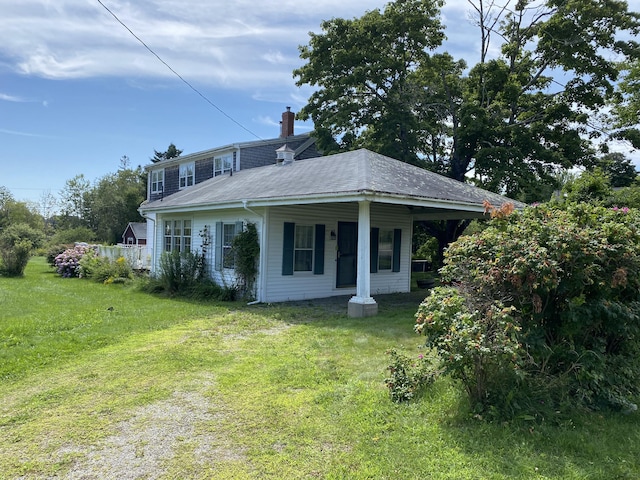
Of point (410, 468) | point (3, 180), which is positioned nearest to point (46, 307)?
point (410, 468)

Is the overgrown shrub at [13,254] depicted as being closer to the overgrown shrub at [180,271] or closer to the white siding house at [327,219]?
the white siding house at [327,219]

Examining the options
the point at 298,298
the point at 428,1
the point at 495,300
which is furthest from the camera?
the point at 428,1

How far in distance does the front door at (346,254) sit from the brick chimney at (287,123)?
12.8m

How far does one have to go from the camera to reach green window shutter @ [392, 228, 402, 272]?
13.1m

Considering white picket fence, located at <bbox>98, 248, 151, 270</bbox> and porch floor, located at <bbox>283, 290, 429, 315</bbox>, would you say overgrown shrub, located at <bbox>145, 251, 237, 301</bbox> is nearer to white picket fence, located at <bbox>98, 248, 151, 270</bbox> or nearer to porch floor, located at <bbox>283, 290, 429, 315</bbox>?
porch floor, located at <bbox>283, 290, 429, 315</bbox>

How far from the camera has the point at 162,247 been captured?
1483 centimetres

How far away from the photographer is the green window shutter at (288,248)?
1072 cm

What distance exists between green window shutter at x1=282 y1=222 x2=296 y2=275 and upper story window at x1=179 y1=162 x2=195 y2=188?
14288 mm

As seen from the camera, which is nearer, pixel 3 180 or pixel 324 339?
pixel 324 339

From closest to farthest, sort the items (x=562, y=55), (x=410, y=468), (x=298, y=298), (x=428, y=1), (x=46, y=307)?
(x=410, y=468) < (x=46, y=307) < (x=298, y=298) < (x=562, y=55) < (x=428, y=1)

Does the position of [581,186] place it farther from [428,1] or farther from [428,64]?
[428,1]

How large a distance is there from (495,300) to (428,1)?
19.8m

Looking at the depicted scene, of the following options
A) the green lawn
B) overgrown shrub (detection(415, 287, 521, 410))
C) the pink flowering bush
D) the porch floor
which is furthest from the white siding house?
the pink flowering bush

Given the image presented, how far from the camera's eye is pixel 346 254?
12.0 m
